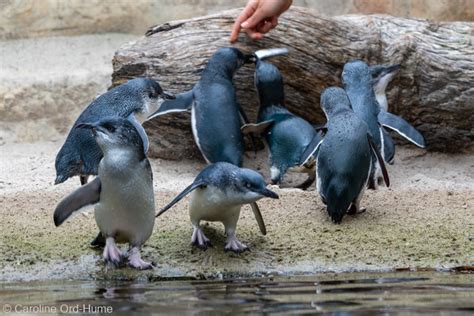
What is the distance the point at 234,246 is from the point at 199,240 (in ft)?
0.62

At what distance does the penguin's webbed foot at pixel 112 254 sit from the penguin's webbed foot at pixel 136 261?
5 centimetres

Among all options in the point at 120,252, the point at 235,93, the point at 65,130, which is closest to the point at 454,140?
the point at 235,93

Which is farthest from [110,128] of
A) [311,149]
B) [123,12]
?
[123,12]

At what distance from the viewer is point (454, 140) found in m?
8.98

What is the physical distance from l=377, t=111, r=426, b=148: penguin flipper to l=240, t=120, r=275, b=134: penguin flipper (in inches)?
30.6

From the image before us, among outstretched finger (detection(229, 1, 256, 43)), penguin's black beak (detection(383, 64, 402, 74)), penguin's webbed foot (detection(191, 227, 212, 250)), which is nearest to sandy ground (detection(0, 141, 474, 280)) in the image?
penguin's webbed foot (detection(191, 227, 212, 250))

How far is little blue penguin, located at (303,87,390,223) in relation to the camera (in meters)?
6.82

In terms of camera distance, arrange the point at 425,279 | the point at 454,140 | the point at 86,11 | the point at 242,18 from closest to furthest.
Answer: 1. the point at 425,279
2. the point at 242,18
3. the point at 454,140
4. the point at 86,11

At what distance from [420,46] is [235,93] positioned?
1.43m

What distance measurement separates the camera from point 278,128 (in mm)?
8375

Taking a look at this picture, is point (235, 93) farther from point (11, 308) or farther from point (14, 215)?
point (11, 308)

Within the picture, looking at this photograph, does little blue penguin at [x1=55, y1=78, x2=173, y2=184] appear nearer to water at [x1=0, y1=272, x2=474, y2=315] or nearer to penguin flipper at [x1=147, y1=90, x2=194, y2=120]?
penguin flipper at [x1=147, y1=90, x2=194, y2=120]

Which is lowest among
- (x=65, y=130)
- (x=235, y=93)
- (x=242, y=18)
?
(x=65, y=130)

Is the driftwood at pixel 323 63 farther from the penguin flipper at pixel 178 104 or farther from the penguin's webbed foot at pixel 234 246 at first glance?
the penguin's webbed foot at pixel 234 246
